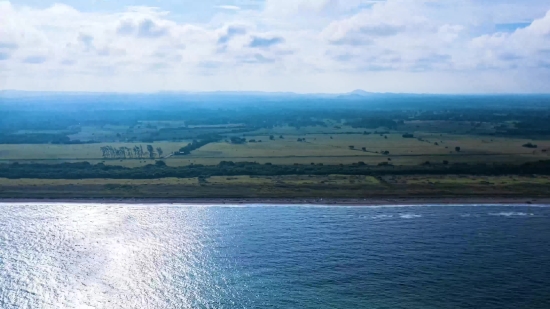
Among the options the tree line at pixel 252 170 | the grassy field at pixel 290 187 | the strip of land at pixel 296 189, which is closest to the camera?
the strip of land at pixel 296 189

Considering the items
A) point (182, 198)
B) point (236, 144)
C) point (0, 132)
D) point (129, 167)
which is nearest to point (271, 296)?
point (182, 198)

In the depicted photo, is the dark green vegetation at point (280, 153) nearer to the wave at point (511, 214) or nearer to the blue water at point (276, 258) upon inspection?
the wave at point (511, 214)

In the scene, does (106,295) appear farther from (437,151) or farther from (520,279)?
(437,151)

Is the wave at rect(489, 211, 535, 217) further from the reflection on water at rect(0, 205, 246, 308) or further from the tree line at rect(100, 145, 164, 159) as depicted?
the tree line at rect(100, 145, 164, 159)

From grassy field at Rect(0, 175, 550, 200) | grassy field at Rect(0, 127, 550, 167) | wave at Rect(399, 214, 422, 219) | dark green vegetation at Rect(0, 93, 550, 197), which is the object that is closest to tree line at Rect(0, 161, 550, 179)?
dark green vegetation at Rect(0, 93, 550, 197)

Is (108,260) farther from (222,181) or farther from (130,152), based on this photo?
(130,152)

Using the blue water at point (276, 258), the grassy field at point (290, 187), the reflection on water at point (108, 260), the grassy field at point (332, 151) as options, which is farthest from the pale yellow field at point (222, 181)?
the reflection on water at point (108, 260)

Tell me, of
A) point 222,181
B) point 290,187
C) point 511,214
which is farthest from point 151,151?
point 511,214
